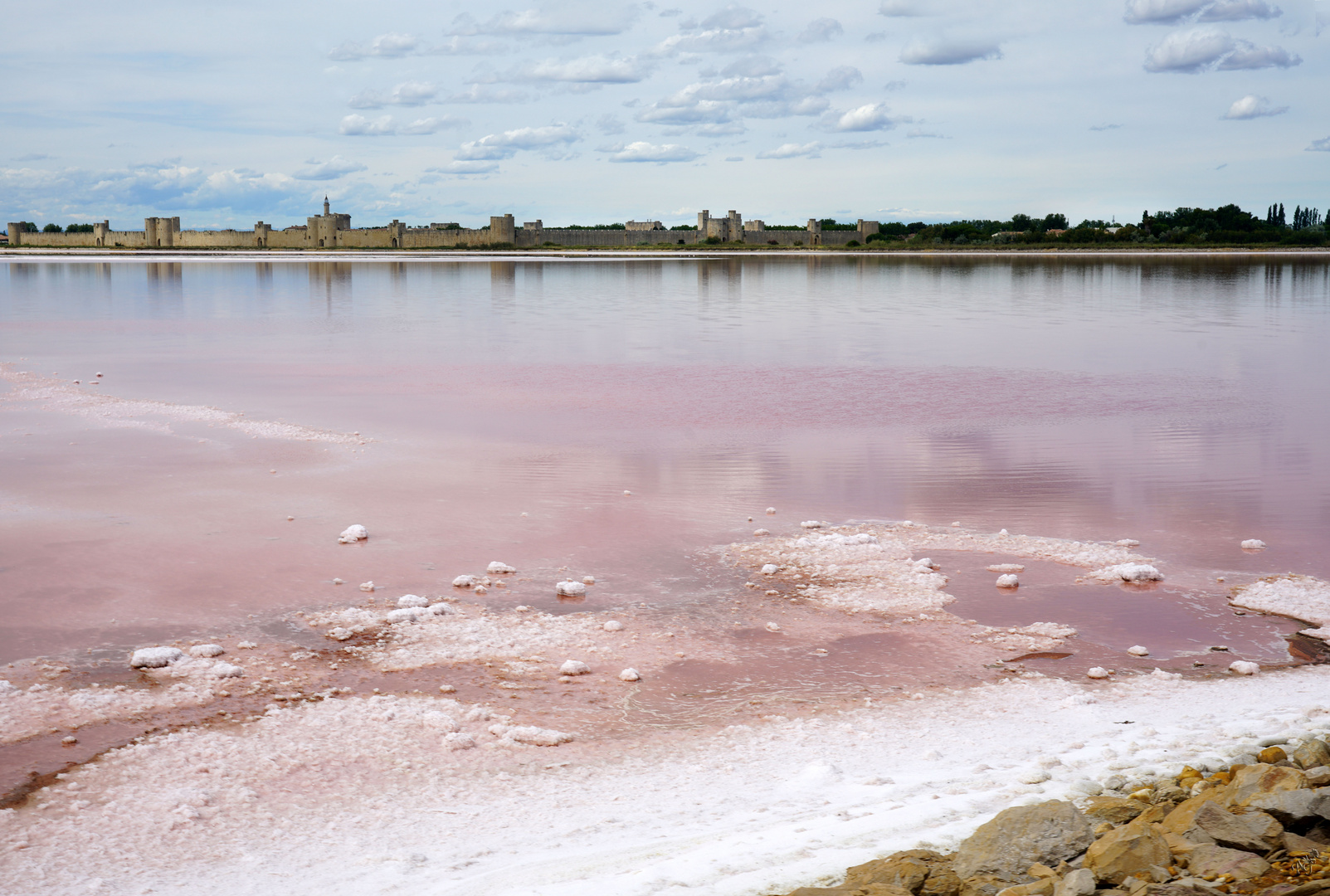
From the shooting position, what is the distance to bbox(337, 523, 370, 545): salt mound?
343 inches

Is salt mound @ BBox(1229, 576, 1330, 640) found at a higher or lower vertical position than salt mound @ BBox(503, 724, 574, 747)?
higher

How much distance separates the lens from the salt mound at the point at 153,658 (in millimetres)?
6230

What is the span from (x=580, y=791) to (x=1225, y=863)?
2.49 metres

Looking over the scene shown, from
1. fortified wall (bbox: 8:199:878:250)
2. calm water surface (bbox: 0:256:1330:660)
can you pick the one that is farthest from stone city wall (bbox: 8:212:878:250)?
calm water surface (bbox: 0:256:1330:660)

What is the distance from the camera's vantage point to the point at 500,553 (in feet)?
27.7

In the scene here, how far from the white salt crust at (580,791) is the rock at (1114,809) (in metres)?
0.19

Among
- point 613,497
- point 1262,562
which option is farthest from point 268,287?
point 1262,562

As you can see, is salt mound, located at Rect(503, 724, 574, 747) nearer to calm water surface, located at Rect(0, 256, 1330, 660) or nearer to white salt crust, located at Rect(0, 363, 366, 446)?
calm water surface, located at Rect(0, 256, 1330, 660)

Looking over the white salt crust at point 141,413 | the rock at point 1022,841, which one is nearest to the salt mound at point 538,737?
the rock at point 1022,841

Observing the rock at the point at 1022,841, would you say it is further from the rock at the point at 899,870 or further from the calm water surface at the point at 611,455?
the calm water surface at the point at 611,455

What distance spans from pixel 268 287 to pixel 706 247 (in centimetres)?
10981

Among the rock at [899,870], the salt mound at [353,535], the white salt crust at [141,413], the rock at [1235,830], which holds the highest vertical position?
the white salt crust at [141,413]

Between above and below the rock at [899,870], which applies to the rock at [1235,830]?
above

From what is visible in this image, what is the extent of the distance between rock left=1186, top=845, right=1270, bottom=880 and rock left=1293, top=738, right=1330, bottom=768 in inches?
42.0
